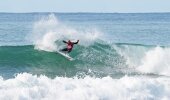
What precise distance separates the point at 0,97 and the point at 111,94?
3.48 metres

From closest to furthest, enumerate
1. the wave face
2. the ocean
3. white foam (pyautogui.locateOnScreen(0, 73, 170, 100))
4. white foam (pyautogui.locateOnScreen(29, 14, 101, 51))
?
white foam (pyautogui.locateOnScreen(0, 73, 170, 100)) → the ocean → the wave face → white foam (pyautogui.locateOnScreen(29, 14, 101, 51))

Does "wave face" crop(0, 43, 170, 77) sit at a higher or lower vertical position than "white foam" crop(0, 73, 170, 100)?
higher

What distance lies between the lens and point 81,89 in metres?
16.2

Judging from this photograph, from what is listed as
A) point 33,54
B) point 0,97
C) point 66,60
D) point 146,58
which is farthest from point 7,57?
point 0,97

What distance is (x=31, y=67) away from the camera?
23.1 meters

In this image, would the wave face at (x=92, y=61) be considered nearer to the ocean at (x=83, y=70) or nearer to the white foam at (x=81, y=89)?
the ocean at (x=83, y=70)

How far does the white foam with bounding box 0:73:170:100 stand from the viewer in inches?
612

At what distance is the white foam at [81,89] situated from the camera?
15547mm

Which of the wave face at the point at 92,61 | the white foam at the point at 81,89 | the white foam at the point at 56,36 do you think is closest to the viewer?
the white foam at the point at 81,89

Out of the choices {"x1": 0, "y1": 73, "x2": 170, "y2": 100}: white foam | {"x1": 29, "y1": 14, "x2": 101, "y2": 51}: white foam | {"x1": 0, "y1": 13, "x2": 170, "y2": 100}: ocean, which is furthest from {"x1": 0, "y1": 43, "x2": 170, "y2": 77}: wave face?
{"x1": 0, "y1": 73, "x2": 170, "y2": 100}: white foam

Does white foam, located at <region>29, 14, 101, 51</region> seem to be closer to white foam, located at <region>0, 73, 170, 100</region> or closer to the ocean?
the ocean

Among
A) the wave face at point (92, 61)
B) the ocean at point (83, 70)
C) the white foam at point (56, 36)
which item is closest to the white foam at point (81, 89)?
the ocean at point (83, 70)

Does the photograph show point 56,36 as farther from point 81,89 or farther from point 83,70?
point 81,89

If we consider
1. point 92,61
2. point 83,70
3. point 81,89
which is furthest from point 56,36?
point 81,89
